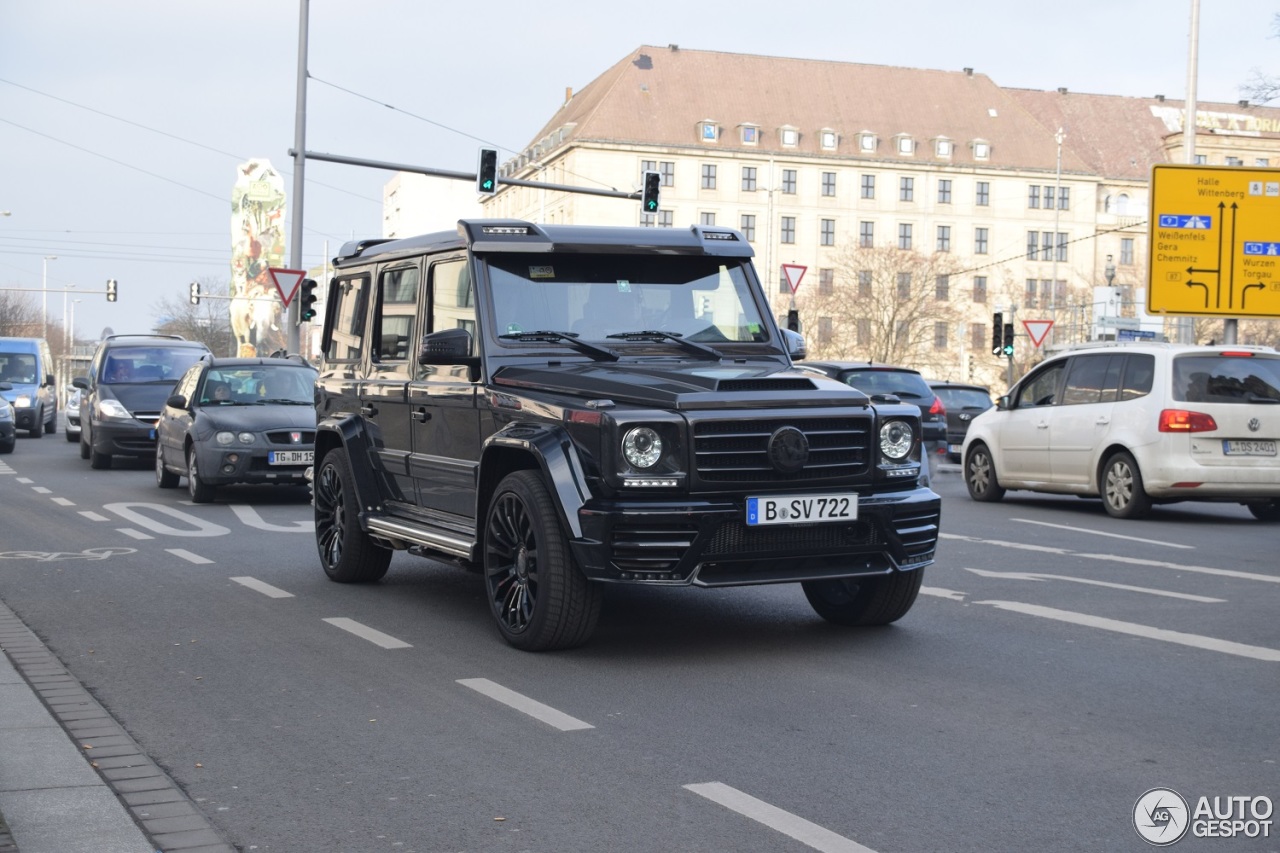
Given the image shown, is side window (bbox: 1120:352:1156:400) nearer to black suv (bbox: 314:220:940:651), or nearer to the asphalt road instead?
the asphalt road

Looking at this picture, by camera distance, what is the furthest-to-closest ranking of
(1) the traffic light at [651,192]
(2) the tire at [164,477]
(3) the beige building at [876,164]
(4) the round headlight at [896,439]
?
1. (3) the beige building at [876,164]
2. (1) the traffic light at [651,192]
3. (2) the tire at [164,477]
4. (4) the round headlight at [896,439]

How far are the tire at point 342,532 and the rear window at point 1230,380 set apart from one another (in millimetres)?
8963

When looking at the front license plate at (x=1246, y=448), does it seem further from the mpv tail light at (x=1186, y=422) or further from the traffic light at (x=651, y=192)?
the traffic light at (x=651, y=192)

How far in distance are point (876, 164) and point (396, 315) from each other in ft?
323

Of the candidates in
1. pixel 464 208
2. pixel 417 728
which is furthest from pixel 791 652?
pixel 464 208

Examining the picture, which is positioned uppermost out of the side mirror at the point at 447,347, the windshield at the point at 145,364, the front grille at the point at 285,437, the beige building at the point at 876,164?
the beige building at the point at 876,164

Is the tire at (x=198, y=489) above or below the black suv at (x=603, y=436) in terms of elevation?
below

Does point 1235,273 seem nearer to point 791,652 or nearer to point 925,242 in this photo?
point 791,652

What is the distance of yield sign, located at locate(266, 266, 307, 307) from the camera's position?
101 feet

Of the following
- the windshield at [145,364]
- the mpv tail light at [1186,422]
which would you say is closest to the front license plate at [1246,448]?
the mpv tail light at [1186,422]

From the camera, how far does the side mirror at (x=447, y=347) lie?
8430mm

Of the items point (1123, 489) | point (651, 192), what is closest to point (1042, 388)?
point (1123, 489)

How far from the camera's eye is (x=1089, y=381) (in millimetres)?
17297

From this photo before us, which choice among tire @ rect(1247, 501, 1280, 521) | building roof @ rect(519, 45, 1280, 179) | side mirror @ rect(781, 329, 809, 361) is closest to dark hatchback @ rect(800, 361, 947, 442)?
tire @ rect(1247, 501, 1280, 521)
